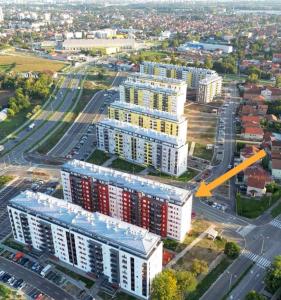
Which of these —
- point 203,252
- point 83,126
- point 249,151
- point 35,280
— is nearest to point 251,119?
point 249,151

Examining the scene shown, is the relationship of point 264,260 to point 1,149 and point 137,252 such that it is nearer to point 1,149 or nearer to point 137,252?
point 137,252

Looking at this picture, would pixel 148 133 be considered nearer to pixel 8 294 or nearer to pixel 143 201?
pixel 143 201

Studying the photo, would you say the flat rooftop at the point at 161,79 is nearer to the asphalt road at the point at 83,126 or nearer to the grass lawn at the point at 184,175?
the asphalt road at the point at 83,126

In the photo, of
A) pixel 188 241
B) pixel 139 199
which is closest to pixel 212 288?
pixel 188 241

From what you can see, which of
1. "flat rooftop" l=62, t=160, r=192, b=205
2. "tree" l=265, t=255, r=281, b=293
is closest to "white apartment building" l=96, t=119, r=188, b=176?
"flat rooftop" l=62, t=160, r=192, b=205

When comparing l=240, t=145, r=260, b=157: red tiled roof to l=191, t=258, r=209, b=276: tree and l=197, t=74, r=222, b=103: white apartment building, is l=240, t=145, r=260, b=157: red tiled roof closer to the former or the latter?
l=191, t=258, r=209, b=276: tree

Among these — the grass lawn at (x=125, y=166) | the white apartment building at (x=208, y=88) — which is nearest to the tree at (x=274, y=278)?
the grass lawn at (x=125, y=166)
